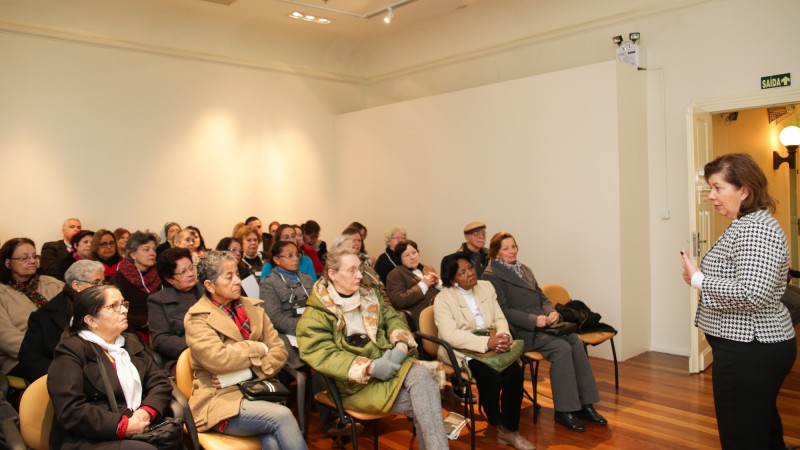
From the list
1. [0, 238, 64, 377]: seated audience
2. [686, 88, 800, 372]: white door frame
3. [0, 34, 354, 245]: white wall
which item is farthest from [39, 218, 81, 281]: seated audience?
[686, 88, 800, 372]: white door frame

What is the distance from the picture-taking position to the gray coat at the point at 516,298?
15.3 ft

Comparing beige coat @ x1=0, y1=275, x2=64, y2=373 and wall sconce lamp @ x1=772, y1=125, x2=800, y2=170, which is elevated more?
wall sconce lamp @ x1=772, y1=125, x2=800, y2=170

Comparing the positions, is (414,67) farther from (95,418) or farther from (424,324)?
(95,418)

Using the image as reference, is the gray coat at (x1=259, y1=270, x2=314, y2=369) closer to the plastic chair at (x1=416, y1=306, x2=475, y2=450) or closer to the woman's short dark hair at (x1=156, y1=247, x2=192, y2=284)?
Result: the woman's short dark hair at (x1=156, y1=247, x2=192, y2=284)

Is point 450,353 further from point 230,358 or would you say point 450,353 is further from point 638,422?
point 638,422

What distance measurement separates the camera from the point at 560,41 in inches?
287

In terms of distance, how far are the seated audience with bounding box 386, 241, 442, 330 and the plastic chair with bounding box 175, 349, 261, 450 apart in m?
1.89

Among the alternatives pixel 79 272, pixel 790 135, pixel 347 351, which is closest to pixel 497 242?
pixel 347 351

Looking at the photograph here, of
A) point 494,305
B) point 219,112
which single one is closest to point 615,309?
point 494,305

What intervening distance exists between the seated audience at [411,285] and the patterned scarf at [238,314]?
1557 millimetres

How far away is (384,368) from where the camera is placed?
11.1ft

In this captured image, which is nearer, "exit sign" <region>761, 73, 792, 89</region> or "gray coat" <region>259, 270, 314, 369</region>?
"gray coat" <region>259, 270, 314, 369</region>

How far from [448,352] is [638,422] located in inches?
59.3

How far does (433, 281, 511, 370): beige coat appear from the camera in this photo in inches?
162
